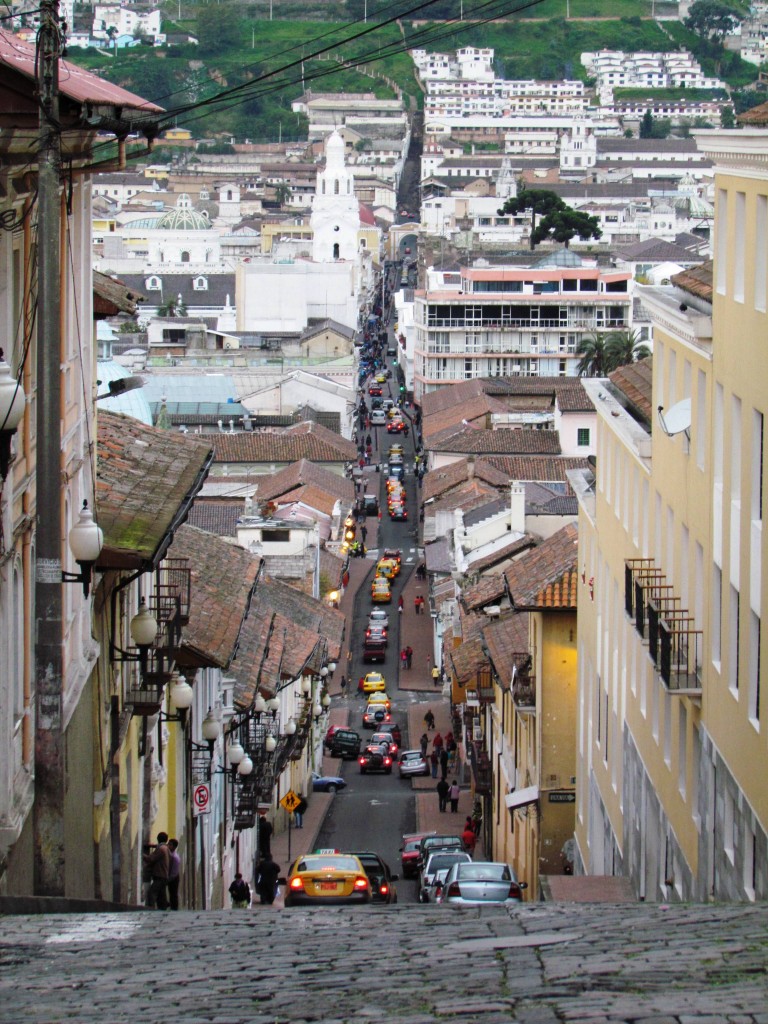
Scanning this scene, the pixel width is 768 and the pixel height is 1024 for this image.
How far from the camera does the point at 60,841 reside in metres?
11.8

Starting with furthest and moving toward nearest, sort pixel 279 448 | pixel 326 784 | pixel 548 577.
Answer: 1. pixel 279 448
2. pixel 326 784
3. pixel 548 577

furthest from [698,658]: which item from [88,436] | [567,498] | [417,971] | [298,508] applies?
[298,508]

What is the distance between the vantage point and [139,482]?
18.7 metres

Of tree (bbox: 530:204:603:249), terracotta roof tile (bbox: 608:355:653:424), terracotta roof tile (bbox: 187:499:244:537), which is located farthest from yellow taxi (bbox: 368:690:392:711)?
tree (bbox: 530:204:603:249)

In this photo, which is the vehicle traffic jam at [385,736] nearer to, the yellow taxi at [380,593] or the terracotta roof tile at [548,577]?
the yellow taxi at [380,593]

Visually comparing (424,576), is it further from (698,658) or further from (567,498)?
(698,658)

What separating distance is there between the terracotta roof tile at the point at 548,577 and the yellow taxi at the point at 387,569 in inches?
1491

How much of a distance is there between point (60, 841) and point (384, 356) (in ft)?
421

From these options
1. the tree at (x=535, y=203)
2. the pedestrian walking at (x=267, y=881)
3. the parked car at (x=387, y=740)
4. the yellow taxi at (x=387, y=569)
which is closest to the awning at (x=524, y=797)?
the pedestrian walking at (x=267, y=881)

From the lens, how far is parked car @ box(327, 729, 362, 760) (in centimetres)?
5259

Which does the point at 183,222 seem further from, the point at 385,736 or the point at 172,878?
the point at 172,878

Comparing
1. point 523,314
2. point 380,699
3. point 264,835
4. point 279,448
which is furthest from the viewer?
point 523,314

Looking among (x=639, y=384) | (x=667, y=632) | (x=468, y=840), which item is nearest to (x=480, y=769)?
(x=468, y=840)

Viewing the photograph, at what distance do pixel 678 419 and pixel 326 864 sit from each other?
7906 millimetres
